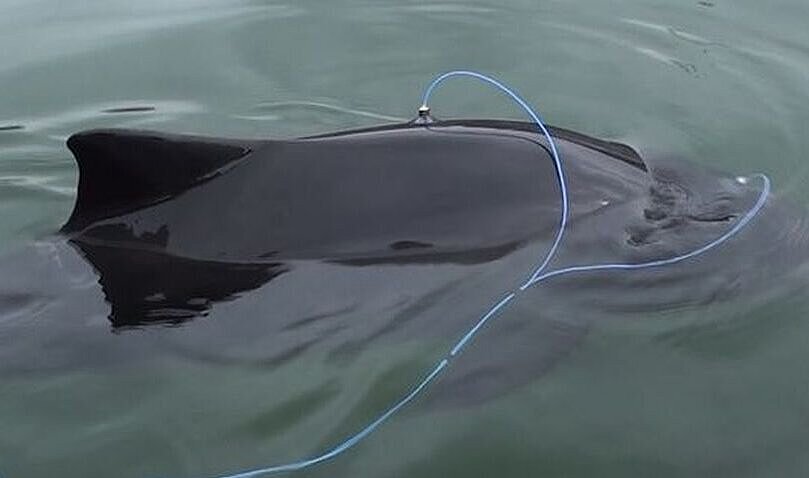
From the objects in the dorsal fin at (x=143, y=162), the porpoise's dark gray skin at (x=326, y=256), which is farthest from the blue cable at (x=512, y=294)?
the dorsal fin at (x=143, y=162)

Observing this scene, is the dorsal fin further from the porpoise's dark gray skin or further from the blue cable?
the blue cable

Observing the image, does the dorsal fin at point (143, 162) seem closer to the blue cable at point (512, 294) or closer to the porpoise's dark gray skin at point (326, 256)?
the porpoise's dark gray skin at point (326, 256)

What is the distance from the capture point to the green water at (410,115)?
4.47 metres

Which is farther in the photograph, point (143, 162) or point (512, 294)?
point (512, 294)

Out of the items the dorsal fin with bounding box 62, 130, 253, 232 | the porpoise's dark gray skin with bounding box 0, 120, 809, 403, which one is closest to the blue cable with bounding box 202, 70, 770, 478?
the porpoise's dark gray skin with bounding box 0, 120, 809, 403

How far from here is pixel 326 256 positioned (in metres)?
4.77

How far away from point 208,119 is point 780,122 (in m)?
3.20

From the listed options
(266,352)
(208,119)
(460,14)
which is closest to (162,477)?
(266,352)

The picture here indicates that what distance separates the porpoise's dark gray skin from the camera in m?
4.61

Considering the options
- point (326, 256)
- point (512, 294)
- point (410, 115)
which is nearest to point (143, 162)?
point (326, 256)

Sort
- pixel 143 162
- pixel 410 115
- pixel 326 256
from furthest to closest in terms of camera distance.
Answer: pixel 410 115 → pixel 326 256 → pixel 143 162

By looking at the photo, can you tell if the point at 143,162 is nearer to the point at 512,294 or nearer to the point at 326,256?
the point at 326,256

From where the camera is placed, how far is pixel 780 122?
274 inches

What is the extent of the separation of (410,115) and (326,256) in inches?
99.7
